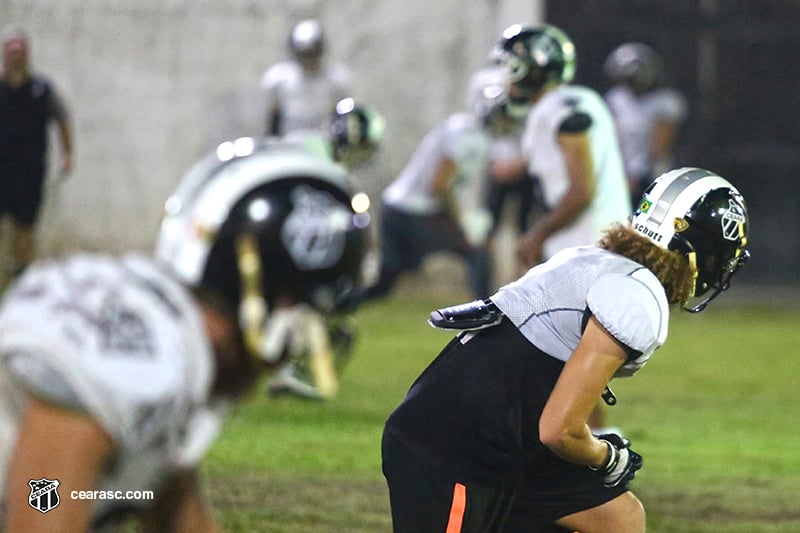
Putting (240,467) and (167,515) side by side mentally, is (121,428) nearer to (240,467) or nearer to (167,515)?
(167,515)

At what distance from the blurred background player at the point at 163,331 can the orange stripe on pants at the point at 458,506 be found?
1089 mm

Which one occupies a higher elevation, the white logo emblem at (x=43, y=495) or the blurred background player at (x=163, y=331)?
the blurred background player at (x=163, y=331)

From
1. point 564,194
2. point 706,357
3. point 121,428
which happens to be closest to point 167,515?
point 121,428

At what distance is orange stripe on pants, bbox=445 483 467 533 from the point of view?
3.78 m

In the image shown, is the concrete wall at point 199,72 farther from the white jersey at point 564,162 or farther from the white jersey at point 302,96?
the white jersey at point 564,162

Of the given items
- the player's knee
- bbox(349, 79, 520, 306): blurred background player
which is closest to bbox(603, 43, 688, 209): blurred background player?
bbox(349, 79, 520, 306): blurred background player

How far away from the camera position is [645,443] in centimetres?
796

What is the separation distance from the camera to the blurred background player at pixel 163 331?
7.72 feet

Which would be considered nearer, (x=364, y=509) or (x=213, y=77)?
(x=364, y=509)

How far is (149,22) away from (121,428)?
14.1 metres

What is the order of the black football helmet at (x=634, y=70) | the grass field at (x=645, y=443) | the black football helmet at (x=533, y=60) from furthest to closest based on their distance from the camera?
the black football helmet at (x=634, y=70), the black football helmet at (x=533, y=60), the grass field at (x=645, y=443)

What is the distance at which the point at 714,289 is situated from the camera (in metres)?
4.11

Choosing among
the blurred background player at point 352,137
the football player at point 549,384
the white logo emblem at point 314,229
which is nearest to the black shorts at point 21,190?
the blurred background player at point 352,137

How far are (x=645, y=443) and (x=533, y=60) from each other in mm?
2211
